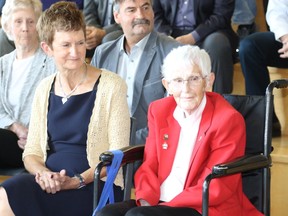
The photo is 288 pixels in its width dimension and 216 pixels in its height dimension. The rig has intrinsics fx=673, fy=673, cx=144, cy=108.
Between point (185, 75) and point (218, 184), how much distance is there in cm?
44

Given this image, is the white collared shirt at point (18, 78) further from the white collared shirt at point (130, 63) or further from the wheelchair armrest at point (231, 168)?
the wheelchair armrest at point (231, 168)

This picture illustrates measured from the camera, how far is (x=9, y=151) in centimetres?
321

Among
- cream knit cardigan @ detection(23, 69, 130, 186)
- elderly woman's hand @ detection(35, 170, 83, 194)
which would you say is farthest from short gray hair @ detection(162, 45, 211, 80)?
elderly woman's hand @ detection(35, 170, 83, 194)

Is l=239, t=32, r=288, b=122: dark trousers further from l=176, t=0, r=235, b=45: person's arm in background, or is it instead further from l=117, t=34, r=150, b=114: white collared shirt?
l=117, t=34, r=150, b=114: white collared shirt

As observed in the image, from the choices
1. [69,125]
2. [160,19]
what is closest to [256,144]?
[69,125]

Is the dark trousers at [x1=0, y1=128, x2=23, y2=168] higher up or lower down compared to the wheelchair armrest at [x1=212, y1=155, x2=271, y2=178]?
lower down

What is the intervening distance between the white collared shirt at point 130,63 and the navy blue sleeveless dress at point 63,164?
442 millimetres

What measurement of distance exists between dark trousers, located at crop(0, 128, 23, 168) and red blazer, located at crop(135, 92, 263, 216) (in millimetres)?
850

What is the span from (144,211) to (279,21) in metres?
1.66

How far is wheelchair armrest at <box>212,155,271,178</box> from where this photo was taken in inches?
86.1

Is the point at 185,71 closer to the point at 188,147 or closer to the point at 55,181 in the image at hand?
the point at 188,147

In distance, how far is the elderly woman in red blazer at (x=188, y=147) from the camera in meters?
2.38

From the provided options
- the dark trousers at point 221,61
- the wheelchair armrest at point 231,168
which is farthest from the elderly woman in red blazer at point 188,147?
the dark trousers at point 221,61

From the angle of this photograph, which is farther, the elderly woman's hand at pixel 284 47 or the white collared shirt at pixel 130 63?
the elderly woman's hand at pixel 284 47
